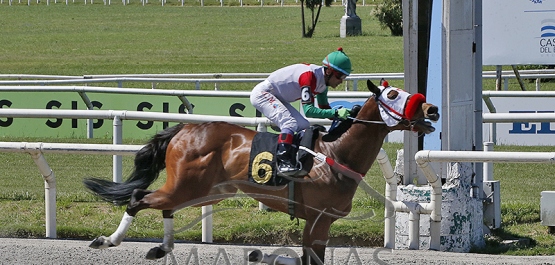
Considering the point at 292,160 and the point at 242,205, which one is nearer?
the point at 292,160

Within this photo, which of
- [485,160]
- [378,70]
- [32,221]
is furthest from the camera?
[378,70]

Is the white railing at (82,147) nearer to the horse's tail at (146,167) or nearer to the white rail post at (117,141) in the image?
the white rail post at (117,141)

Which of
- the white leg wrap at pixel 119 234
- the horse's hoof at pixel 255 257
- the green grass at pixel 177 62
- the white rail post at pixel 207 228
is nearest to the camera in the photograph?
the horse's hoof at pixel 255 257

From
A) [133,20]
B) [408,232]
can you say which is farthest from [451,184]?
[133,20]

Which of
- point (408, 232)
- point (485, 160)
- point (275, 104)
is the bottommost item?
point (408, 232)

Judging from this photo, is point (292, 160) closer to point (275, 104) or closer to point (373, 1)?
point (275, 104)

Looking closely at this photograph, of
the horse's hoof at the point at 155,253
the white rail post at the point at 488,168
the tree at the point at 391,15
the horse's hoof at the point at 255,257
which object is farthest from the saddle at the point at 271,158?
the tree at the point at 391,15

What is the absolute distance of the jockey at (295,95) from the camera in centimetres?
573

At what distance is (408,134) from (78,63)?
77.8ft

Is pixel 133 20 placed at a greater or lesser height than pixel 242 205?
greater

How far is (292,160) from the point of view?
18.9ft

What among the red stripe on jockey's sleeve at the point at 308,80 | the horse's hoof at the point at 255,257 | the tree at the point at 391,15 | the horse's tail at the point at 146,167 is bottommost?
the horse's hoof at the point at 255,257

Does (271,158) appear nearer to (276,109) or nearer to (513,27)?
(276,109)

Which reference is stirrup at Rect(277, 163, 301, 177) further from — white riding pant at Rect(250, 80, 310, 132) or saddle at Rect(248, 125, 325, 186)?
white riding pant at Rect(250, 80, 310, 132)
